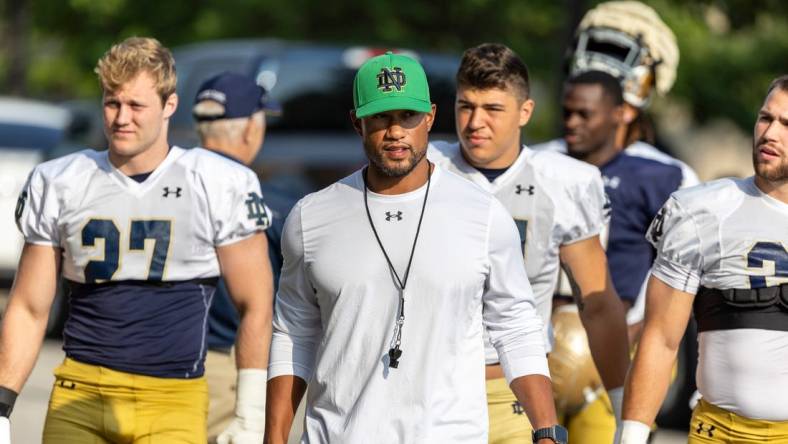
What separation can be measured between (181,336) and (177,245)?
355 mm

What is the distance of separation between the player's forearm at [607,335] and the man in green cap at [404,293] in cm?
153

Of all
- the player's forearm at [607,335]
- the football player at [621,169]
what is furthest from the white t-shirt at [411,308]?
the football player at [621,169]

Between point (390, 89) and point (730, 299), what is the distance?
1.54 meters

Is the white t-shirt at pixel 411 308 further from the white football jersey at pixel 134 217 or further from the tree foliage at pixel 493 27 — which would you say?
the tree foliage at pixel 493 27

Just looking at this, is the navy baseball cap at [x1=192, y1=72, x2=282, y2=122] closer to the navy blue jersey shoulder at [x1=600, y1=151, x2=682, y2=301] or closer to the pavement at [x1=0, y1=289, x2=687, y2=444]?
the navy blue jersey shoulder at [x1=600, y1=151, x2=682, y2=301]

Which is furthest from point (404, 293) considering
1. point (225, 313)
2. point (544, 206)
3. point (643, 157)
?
point (643, 157)

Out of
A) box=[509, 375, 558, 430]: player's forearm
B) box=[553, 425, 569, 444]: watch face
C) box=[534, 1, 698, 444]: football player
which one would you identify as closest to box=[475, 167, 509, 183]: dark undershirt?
box=[534, 1, 698, 444]: football player

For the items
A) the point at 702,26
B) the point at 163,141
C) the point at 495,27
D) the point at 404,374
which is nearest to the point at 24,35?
the point at 495,27

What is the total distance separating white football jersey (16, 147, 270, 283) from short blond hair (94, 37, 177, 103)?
12.2 inches

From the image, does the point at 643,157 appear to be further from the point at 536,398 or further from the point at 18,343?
the point at 18,343

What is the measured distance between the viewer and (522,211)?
702 cm

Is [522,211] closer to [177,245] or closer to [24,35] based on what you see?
[177,245]

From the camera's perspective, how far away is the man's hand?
22.3 feet

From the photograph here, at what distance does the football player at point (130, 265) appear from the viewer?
21.3ft
